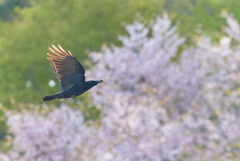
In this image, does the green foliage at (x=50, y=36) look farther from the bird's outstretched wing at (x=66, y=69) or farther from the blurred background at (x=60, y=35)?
the bird's outstretched wing at (x=66, y=69)

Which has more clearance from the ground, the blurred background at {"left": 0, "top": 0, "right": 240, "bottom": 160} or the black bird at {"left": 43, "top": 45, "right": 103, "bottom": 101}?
the blurred background at {"left": 0, "top": 0, "right": 240, "bottom": 160}

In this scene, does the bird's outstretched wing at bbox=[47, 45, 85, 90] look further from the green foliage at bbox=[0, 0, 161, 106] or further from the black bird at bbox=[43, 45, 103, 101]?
the green foliage at bbox=[0, 0, 161, 106]

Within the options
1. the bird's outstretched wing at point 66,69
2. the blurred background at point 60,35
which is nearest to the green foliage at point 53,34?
the blurred background at point 60,35

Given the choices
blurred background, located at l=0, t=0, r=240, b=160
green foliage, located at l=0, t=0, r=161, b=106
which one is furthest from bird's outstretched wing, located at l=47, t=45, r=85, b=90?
green foliage, located at l=0, t=0, r=161, b=106

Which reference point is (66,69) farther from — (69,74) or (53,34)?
(53,34)

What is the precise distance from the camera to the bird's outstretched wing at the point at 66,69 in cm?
275

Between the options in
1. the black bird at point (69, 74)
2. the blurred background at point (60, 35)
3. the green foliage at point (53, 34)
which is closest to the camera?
the black bird at point (69, 74)

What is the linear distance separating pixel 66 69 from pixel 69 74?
57 mm

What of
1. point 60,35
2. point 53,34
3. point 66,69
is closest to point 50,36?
point 53,34

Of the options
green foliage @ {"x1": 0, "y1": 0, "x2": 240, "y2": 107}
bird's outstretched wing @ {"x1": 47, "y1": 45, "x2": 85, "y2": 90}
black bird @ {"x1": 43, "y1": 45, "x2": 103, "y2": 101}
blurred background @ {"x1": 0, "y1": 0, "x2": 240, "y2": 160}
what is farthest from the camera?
green foliage @ {"x1": 0, "y1": 0, "x2": 240, "y2": 107}

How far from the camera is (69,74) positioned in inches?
111

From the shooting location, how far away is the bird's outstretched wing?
2754 millimetres

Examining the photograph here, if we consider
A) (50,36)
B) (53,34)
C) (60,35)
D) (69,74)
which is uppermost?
(50,36)

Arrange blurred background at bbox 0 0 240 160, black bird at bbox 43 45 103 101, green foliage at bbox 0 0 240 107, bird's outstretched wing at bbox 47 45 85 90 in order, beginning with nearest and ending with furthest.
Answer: black bird at bbox 43 45 103 101 < bird's outstretched wing at bbox 47 45 85 90 < blurred background at bbox 0 0 240 160 < green foliage at bbox 0 0 240 107
